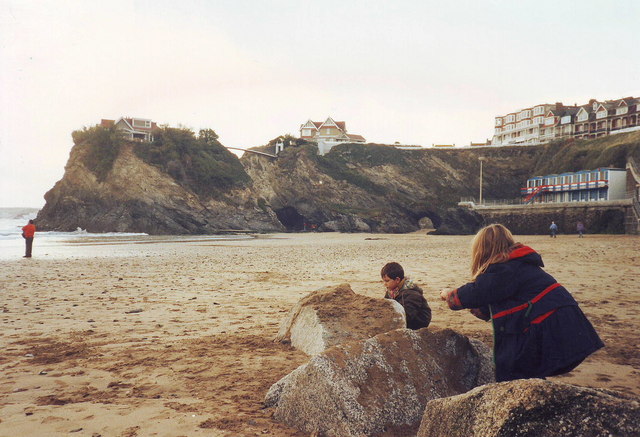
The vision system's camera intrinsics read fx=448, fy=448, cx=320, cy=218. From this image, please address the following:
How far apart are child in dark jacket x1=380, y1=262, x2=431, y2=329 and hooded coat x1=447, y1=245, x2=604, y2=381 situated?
2.20m

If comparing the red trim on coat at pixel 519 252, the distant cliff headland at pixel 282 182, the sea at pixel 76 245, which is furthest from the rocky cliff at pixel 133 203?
the red trim on coat at pixel 519 252

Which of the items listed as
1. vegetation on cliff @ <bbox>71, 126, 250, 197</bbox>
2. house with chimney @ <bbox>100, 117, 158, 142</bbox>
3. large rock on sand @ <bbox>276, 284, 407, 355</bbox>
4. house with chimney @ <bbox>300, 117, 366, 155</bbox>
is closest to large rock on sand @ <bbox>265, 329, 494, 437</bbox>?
large rock on sand @ <bbox>276, 284, 407, 355</bbox>

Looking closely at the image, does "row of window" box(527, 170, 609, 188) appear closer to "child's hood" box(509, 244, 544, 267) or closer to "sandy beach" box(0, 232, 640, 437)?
"sandy beach" box(0, 232, 640, 437)

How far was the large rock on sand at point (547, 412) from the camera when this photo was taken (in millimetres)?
1979

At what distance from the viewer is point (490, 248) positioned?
3652 millimetres

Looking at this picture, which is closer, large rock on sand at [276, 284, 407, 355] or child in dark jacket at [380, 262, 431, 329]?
large rock on sand at [276, 284, 407, 355]

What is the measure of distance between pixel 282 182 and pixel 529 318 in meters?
80.1

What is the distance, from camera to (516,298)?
343cm

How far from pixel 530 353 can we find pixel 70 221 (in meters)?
65.3

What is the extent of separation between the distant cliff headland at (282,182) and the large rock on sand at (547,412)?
200 feet

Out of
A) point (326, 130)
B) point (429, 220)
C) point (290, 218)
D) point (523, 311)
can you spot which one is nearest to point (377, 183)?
point (429, 220)

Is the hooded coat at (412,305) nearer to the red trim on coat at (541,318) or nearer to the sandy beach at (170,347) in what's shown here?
the sandy beach at (170,347)

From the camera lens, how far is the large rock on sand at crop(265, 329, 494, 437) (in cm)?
364

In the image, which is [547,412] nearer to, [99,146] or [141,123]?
[99,146]
